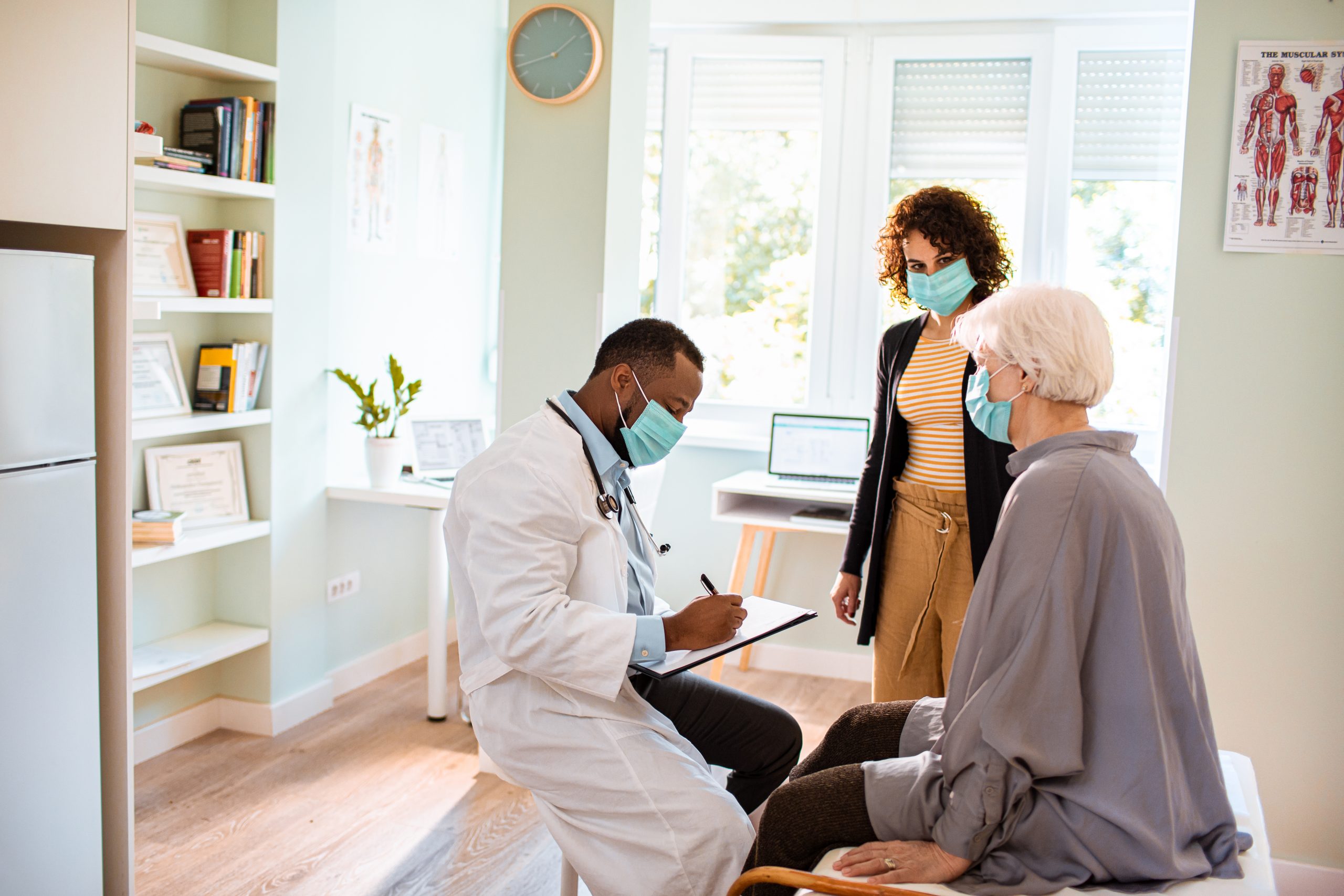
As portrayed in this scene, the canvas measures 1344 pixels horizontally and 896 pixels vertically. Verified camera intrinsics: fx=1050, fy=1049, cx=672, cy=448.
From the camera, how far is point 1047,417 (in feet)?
5.02

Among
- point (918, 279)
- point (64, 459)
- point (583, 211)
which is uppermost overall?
point (583, 211)

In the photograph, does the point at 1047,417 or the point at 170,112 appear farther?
the point at 170,112

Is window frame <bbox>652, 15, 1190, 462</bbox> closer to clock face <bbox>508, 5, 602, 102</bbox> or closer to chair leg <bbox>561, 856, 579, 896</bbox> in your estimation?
clock face <bbox>508, 5, 602, 102</bbox>

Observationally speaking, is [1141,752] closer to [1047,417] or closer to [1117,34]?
[1047,417]

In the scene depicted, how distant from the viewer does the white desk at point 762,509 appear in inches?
140

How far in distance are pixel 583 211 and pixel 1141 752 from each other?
2109 mm

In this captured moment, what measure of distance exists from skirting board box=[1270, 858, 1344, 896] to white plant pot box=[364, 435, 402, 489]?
276 cm

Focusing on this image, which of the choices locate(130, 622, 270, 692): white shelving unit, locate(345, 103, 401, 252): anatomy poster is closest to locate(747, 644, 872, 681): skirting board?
locate(130, 622, 270, 692): white shelving unit

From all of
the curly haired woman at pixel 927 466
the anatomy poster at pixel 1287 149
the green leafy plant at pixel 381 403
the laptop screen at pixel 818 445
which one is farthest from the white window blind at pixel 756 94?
the curly haired woman at pixel 927 466

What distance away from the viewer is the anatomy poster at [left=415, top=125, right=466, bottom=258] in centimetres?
404

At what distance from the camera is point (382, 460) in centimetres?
348

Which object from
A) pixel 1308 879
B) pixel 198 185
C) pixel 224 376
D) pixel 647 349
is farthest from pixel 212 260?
pixel 1308 879

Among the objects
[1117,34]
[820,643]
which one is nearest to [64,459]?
[820,643]

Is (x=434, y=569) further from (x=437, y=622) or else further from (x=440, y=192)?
(x=440, y=192)
